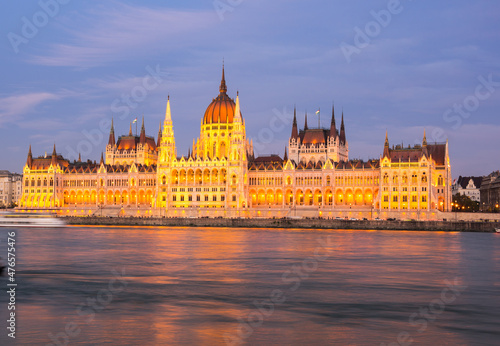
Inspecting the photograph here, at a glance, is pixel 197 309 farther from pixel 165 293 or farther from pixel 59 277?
pixel 59 277

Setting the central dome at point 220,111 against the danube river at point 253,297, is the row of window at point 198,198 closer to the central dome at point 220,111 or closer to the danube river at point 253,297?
the central dome at point 220,111

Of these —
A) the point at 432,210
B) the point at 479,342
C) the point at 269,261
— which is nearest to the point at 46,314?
the point at 479,342

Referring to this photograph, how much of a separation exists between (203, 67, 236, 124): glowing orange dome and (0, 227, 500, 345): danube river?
3739 inches

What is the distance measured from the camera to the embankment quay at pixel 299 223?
104938mm

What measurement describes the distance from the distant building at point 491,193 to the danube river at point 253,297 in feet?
302

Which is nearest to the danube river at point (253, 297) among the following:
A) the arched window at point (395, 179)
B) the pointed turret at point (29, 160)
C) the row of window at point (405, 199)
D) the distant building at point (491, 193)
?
the row of window at point (405, 199)

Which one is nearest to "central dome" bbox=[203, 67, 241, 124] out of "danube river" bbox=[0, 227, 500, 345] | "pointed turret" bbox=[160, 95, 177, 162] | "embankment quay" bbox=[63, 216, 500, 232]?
"pointed turret" bbox=[160, 95, 177, 162]

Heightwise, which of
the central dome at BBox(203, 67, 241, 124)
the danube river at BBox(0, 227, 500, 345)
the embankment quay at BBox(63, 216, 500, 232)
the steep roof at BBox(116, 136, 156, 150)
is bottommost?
the danube river at BBox(0, 227, 500, 345)

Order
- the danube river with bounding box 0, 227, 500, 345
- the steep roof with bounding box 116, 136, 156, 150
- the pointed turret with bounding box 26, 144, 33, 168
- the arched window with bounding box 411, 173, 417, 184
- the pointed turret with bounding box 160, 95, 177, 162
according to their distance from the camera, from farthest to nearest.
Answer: the steep roof with bounding box 116, 136, 156, 150, the pointed turret with bounding box 26, 144, 33, 168, the pointed turret with bounding box 160, 95, 177, 162, the arched window with bounding box 411, 173, 417, 184, the danube river with bounding box 0, 227, 500, 345

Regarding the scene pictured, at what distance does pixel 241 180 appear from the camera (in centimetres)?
13550

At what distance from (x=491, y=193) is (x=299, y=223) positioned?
62.7 metres

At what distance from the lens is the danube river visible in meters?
24.8

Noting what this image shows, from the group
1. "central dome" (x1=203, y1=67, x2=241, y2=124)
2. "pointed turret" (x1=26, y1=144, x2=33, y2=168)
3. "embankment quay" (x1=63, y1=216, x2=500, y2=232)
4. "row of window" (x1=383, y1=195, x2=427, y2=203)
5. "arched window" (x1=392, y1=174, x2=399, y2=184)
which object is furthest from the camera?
"pointed turret" (x1=26, y1=144, x2=33, y2=168)

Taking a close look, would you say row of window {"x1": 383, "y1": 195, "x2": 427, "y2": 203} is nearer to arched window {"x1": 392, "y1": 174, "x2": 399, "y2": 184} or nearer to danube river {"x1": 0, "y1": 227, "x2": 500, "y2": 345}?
arched window {"x1": 392, "y1": 174, "x2": 399, "y2": 184}
